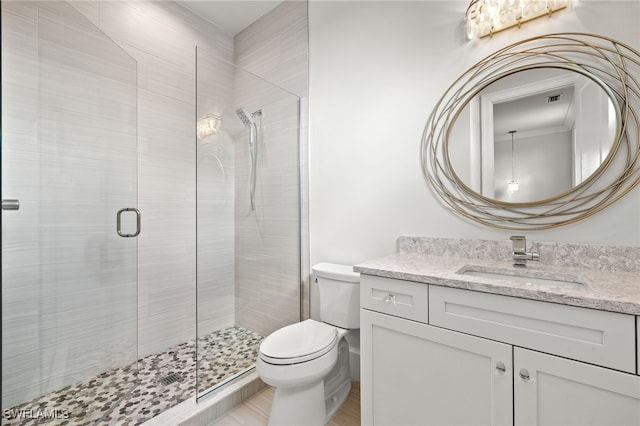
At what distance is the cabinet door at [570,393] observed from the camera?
90 centimetres

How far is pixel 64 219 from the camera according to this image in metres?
1.57

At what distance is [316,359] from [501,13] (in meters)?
1.90

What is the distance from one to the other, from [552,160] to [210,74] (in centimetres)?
180

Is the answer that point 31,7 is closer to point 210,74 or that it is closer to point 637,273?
point 210,74

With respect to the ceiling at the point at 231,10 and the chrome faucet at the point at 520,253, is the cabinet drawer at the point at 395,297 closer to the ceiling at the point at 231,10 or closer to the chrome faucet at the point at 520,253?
the chrome faucet at the point at 520,253

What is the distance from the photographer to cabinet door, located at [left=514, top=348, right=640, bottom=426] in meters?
0.90

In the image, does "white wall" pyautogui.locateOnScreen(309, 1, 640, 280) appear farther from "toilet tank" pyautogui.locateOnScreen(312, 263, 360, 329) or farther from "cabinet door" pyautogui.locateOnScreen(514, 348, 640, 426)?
"cabinet door" pyautogui.locateOnScreen(514, 348, 640, 426)

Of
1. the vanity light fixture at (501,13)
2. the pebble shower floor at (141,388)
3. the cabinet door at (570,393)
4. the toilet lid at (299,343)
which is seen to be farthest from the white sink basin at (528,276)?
the pebble shower floor at (141,388)

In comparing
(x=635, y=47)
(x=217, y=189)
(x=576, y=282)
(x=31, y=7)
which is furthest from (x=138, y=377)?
(x=635, y=47)

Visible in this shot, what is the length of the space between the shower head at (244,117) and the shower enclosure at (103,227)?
2 centimetres

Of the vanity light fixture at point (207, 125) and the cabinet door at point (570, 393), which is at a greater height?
the vanity light fixture at point (207, 125)

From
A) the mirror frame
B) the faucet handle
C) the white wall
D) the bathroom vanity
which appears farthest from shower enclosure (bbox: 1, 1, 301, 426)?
the faucet handle

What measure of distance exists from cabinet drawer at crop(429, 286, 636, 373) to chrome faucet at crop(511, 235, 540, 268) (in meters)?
0.39

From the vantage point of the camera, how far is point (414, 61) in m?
1.76
